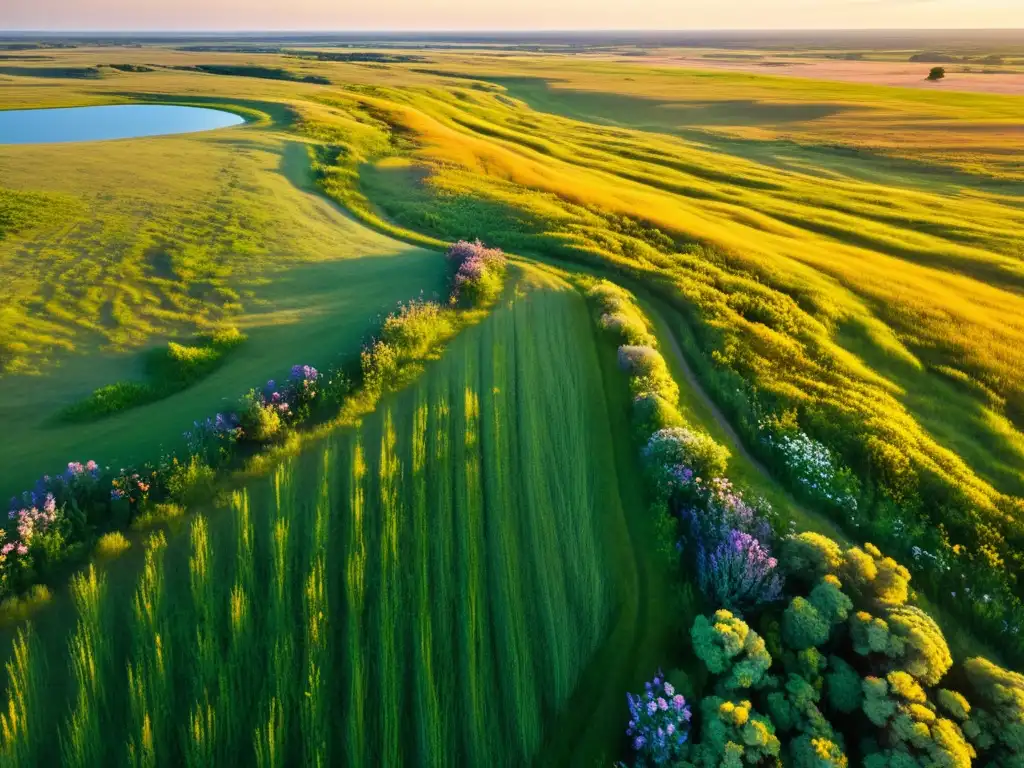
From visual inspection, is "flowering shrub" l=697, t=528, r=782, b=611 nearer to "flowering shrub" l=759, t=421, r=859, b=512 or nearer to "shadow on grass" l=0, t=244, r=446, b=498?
"flowering shrub" l=759, t=421, r=859, b=512

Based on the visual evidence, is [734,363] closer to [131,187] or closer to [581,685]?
[581,685]

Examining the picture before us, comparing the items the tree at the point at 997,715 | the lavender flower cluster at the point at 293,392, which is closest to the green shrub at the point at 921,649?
the tree at the point at 997,715

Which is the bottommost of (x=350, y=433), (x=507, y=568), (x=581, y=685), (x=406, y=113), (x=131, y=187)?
(x=581, y=685)

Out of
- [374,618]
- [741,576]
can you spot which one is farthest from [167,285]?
[741,576]

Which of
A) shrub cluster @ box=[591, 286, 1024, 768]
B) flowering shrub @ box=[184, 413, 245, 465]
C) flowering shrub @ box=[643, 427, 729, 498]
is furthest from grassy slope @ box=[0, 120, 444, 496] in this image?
shrub cluster @ box=[591, 286, 1024, 768]

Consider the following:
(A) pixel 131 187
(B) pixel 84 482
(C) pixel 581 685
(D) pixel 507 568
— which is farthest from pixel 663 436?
(A) pixel 131 187

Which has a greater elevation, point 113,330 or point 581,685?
point 113,330

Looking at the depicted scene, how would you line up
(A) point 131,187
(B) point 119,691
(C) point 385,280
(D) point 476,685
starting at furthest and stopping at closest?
(A) point 131,187 → (C) point 385,280 → (D) point 476,685 → (B) point 119,691

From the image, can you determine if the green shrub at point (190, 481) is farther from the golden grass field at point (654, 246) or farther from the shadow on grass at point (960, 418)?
the shadow on grass at point (960, 418)
